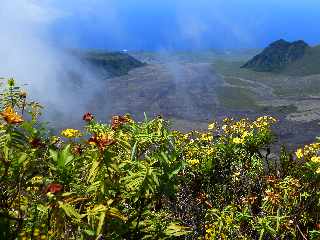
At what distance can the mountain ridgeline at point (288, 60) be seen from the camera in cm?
14788

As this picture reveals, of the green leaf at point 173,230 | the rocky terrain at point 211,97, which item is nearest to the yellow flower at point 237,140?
the green leaf at point 173,230

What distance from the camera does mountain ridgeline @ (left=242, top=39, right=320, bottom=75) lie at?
148 meters

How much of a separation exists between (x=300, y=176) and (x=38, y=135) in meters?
4.92

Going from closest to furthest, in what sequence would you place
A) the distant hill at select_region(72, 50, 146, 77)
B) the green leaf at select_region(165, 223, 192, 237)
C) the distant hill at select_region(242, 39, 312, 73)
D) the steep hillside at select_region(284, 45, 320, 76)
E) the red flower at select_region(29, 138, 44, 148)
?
the red flower at select_region(29, 138, 44, 148), the green leaf at select_region(165, 223, 192, 237), the steep hillside at select_region(284, 45, 320, 76), the distant hill at select_region(242, 39, 312, 73), the distant hill at select_region(72, 50, 146, 77)

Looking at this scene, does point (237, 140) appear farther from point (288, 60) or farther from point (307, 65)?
point (288, 60)

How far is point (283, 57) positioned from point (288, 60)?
2893 mm

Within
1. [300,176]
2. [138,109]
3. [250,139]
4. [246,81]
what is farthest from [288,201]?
[246,81]

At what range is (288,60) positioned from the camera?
529ft

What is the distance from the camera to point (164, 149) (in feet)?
25.9

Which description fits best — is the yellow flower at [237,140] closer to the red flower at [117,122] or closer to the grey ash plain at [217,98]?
the red flower at [117,122]

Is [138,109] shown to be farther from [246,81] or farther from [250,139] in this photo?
[250,139]

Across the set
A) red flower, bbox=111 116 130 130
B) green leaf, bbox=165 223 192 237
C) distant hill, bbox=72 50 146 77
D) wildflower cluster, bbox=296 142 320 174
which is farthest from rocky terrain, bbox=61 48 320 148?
red flower, bbox=111 116 130 130

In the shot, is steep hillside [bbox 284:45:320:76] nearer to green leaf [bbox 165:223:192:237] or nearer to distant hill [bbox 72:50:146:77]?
distant hill [bbox 72:50:146:77]

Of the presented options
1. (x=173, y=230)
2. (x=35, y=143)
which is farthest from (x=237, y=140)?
(x=35, y=143)
